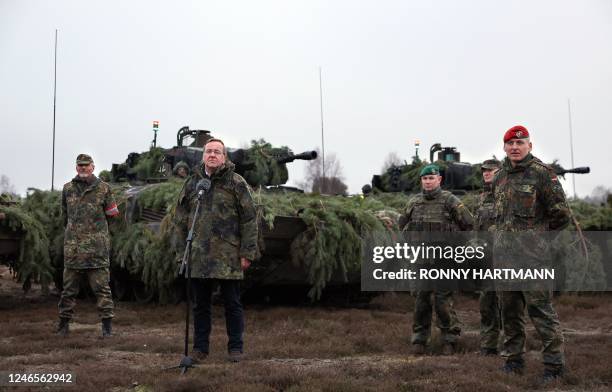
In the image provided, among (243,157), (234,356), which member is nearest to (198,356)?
(234,356)

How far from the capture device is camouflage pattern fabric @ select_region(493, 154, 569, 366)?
5.06 meters

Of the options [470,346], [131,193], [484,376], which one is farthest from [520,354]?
[131,193]

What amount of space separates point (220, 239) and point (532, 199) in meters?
2.33

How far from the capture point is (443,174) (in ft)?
51.4

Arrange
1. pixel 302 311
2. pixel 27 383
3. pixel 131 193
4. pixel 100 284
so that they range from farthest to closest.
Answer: pixel 131 193, pixel 302 311, pixel 100 284, pixel 27 383

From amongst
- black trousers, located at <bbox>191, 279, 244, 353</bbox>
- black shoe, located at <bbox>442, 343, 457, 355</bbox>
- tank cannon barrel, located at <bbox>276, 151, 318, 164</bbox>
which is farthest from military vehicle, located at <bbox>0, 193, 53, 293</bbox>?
black shoe, located at <bbox>442, 343, 457, 355</bbox>

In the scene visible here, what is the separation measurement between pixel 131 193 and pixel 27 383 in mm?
5752

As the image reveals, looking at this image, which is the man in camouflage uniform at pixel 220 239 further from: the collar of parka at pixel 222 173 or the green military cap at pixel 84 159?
the green military cap at pixel 84 159

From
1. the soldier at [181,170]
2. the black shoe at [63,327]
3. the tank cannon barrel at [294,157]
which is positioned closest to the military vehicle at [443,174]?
the tank cannon barrel at [294,157]

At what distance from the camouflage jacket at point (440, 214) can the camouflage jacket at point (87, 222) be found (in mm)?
3228

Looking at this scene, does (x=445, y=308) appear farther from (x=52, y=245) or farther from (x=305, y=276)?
(x=52, y=245)

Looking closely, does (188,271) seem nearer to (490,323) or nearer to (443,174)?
(490,323)

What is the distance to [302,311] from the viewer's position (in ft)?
30.8

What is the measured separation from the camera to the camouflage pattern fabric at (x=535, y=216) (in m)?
5.06
